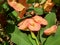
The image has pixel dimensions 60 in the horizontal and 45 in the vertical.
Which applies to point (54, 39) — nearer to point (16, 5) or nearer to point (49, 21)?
point (49, 21)

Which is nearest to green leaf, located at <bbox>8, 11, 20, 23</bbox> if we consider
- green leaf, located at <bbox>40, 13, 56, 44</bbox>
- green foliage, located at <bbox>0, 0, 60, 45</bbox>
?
green foliage, located at <bbox>0, 0, 60, 45</bbox>

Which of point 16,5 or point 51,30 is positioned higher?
point 16,5

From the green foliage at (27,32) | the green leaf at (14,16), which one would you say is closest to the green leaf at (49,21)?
the green foliage at (27,32)

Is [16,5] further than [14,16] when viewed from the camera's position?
No

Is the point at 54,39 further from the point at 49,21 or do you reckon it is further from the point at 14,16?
the point at 14,16

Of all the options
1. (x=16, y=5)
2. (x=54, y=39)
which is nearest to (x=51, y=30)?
(x=54, y=39)

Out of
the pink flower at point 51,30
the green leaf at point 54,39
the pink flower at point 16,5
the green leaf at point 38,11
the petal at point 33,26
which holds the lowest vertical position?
the green leaf at point 54,39

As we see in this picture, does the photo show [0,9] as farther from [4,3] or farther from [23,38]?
[23,38]

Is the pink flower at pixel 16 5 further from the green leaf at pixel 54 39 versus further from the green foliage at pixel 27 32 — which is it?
the green leaf at pixel 54 39

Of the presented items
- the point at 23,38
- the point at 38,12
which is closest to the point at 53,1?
the point at 38,12

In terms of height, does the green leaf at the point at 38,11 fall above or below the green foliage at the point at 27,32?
above

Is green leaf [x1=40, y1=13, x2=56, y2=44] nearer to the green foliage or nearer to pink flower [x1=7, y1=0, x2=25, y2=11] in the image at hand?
the green foliage

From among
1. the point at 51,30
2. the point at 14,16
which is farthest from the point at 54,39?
the point at 14,16

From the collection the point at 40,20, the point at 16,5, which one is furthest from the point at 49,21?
the point at 16,5
